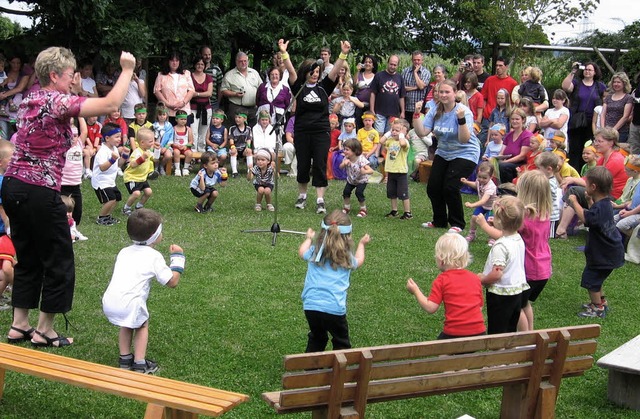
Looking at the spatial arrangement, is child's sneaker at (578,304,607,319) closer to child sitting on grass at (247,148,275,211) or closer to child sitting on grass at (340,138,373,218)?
child sitting on grass at (340,138,373,218)

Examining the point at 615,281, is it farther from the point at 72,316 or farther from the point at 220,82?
the point at 220,82

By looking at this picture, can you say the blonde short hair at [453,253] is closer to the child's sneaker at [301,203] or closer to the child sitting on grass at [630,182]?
the child sitting on grass at [630,182]

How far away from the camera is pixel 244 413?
16.3 ft

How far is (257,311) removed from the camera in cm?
691

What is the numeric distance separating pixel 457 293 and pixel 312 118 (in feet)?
18.5

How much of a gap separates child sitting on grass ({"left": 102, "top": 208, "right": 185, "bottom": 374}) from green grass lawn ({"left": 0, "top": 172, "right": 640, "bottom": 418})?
38cm

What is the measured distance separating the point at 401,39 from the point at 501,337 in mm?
13350

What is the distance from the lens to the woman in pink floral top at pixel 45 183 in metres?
5.23

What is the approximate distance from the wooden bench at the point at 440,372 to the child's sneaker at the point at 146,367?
1.41 metres

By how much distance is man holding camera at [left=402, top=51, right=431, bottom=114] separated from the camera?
15078 mm

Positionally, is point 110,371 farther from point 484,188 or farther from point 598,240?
point 484,188

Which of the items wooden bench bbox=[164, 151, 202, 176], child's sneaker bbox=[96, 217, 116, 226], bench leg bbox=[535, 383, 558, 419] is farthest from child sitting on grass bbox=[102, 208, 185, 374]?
wooden bench bbox=[164, 151, 202, 176]

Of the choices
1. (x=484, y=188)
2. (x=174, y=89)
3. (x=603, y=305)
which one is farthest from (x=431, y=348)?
(x=174, y=89)

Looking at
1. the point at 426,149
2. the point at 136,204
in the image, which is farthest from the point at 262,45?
the point at 136,204
